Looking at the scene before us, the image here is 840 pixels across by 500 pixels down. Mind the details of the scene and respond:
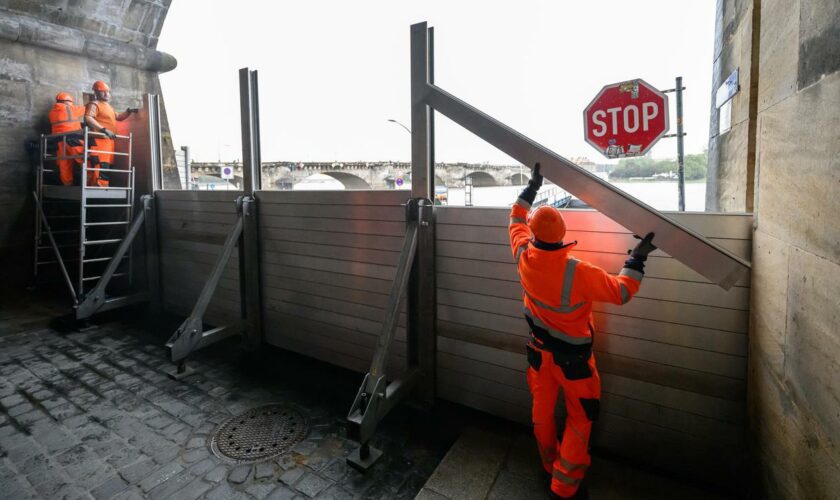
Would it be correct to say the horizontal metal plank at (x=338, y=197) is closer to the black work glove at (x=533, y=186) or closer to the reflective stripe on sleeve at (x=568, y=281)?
the black work glove at (x=533, y=186)

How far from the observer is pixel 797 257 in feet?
6.24

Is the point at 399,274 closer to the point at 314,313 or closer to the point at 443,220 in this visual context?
the point at 443,220

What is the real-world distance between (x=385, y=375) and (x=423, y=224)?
143 cm

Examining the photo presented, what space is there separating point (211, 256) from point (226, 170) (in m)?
5.27

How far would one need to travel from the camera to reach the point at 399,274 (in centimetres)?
358

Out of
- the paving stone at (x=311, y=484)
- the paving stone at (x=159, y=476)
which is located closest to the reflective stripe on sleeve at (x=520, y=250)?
the paving stone at (x=311, y=484)

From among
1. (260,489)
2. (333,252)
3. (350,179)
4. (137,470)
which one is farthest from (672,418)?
(350,179)

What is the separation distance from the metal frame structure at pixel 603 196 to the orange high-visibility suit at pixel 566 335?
0.23 metres

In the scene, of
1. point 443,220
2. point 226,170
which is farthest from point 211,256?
point 226,170

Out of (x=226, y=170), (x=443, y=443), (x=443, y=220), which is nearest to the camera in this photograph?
(x=443, y=443)

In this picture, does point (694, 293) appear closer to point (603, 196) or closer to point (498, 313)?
point (603, 196)

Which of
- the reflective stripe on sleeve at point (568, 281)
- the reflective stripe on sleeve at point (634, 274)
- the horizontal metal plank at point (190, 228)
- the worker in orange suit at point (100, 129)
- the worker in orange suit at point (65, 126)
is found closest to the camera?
the reflective stripe on sleeve at point (634, 274)

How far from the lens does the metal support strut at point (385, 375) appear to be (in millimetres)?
3111

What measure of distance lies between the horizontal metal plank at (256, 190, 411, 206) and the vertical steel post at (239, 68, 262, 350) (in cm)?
21
